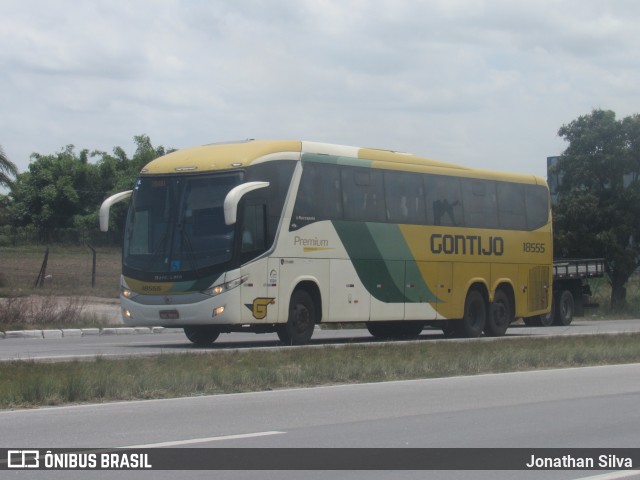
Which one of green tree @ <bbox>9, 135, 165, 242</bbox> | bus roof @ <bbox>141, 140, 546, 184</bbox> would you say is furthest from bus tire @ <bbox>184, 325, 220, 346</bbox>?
green tree @ <bbox>9, 135, 165, 242</bbox>

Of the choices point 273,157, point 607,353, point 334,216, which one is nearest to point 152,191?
point 273,157

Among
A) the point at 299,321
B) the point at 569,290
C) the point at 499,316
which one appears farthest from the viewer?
the point at 569,290

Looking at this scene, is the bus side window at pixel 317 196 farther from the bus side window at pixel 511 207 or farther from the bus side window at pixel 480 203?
the bus side window at pixel 511 207

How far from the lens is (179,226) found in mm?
20344

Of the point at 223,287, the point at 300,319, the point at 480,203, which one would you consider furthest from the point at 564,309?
the point at 223,287

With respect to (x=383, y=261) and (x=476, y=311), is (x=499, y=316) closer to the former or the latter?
(x=476, y=311)

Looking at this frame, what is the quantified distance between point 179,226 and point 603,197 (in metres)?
27.8

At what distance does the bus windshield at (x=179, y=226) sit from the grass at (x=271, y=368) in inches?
105

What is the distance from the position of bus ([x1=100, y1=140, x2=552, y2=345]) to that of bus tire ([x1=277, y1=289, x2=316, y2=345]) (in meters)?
0.03

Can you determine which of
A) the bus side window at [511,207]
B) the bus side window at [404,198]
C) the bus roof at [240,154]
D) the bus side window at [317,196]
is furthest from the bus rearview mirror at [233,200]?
the bus side window at [511,207]

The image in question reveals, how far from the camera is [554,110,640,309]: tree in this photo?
141 feet

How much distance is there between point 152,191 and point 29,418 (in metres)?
10.1

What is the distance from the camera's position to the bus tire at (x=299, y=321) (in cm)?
2106

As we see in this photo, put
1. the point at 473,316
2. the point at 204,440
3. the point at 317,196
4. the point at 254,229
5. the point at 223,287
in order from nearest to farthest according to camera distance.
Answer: the point at 204,440, the point at 223,287, the point at 254,229, the point at 317,196, the point at 473,316
